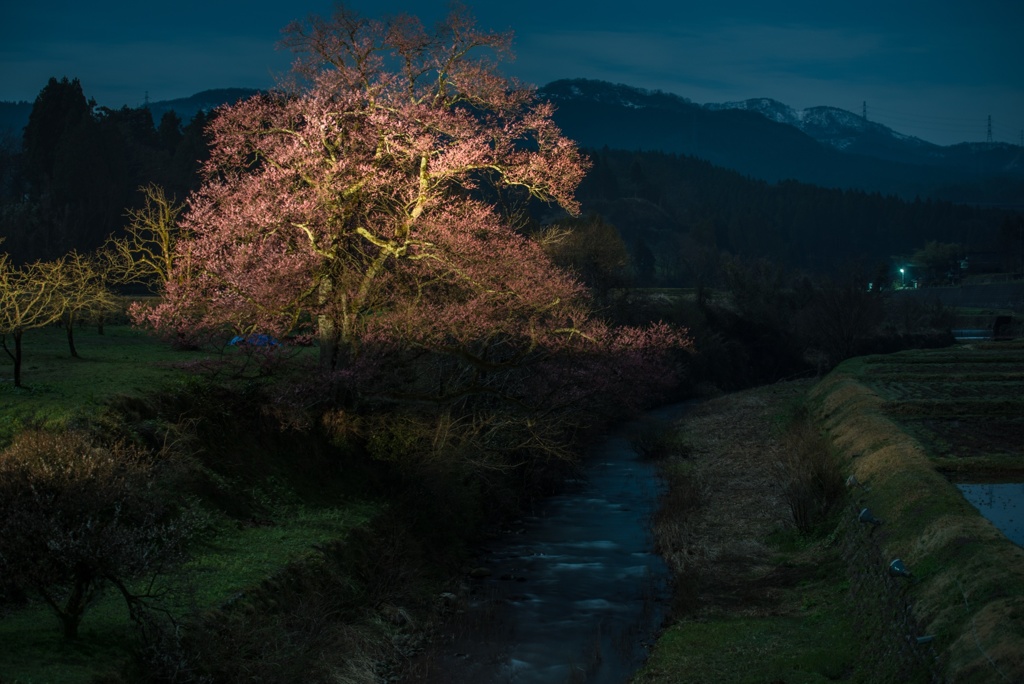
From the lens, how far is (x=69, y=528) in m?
13.0

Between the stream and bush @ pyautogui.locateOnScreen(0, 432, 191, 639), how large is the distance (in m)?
6.79

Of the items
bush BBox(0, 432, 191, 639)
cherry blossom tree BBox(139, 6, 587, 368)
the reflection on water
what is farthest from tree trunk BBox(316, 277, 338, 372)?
the reflection on water

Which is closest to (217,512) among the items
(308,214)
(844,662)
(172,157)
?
(308,214)

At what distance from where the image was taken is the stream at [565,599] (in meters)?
18.7

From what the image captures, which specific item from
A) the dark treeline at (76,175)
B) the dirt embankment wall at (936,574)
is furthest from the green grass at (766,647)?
the dark treeline at (76,175)

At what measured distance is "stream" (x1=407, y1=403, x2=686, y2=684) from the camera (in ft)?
61.3

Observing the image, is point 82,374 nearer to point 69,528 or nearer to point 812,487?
point 69,528

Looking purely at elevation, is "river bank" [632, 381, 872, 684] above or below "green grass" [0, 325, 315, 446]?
below

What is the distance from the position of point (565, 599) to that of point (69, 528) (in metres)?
12.8

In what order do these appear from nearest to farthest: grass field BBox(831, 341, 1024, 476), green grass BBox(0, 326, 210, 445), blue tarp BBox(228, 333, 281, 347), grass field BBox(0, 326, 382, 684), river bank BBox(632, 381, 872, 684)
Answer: grass field BBox(0, 326, 382, 684), river bank BBox(632, 381, 872, 684), green grass BBox(0, 326, 210, 445), grass field BBox(831, 341, 1024, 476), blue tarp BBox(228, 333, 281, 347)

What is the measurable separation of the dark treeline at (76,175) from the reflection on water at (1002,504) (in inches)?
2304

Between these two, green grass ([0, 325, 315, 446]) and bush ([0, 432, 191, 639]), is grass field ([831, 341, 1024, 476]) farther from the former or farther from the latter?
green grass ([0, 325, 315, 446])

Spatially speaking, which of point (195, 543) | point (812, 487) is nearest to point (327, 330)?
point (195, 543)

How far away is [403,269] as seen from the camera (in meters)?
28.6
